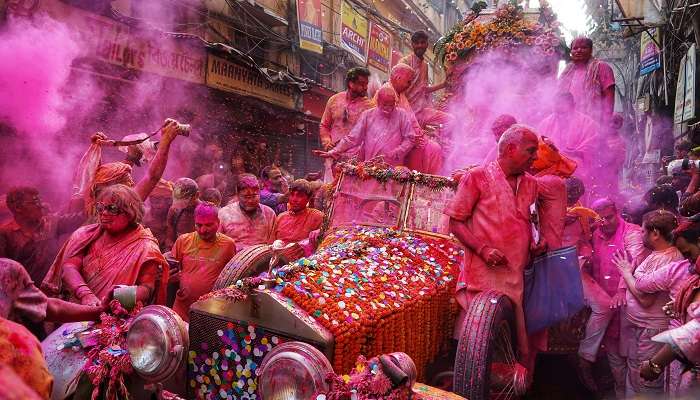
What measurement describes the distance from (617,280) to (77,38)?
9.56 m

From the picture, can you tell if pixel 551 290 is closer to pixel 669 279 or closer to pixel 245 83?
pixel 669 279

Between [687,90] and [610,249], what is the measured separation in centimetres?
959

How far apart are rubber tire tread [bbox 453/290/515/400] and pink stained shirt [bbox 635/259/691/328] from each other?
6.21 feet

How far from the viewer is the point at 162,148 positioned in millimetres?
5777

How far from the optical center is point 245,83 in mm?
15977

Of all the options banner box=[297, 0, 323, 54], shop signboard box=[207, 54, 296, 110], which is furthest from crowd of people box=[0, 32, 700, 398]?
banner box=[297, 0, 323, 54]

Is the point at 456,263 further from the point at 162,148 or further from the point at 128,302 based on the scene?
the point at 162,148

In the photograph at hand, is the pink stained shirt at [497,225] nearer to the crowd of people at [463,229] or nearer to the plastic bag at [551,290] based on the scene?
the crowd of people at [463,229]

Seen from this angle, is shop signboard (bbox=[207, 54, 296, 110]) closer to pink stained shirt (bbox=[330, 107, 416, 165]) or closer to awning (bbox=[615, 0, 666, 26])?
pink stained shirt (bbox=[330, 107, 416, 165])

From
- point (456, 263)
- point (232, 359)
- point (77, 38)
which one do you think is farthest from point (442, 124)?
point (77, 38)

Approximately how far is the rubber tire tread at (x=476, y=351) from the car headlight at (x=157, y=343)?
162cm


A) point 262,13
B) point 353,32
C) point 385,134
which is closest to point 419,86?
point 385,134

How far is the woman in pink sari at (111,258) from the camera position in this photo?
4.17m

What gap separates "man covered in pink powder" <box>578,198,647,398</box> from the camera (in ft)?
18.6
